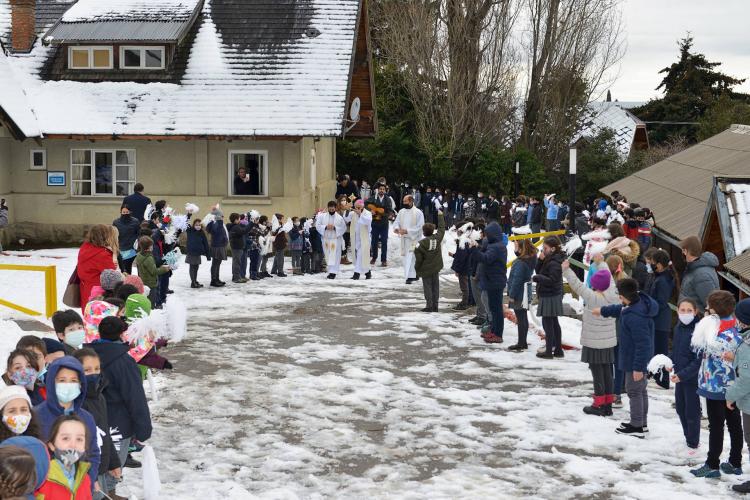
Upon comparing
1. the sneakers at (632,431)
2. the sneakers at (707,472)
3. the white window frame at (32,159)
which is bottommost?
the sneakers at (707,472)

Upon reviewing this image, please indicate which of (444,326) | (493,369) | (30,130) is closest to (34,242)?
(30,130)

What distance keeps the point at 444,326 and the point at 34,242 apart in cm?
1548

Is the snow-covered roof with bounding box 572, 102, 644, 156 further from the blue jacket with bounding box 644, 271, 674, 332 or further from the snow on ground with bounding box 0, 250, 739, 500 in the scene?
the blue jacket with bounding box 644, 271, 674, 332

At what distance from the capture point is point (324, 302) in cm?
1912

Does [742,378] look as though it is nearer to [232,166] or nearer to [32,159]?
[232,166]

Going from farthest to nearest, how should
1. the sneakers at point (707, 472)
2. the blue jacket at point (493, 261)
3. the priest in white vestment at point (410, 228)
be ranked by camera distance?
the priest in white vestment at point (410, 228) → the blue jacket at point (493, 261) → the sneakers at point (707, 472)

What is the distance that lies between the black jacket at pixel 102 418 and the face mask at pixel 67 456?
4.34 ft

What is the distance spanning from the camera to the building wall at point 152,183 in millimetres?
27562

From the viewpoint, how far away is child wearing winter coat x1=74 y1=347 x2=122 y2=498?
7.41 metres

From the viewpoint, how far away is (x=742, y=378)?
8.52 metres

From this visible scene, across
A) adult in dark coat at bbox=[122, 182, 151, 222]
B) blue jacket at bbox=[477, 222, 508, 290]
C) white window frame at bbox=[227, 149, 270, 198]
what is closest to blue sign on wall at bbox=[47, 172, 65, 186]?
white window frame at bbox=[227, 149, 270, 198]

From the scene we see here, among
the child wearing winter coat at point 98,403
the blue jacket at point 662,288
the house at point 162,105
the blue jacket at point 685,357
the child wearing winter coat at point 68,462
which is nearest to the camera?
the child wearing winter coat at point 68,462

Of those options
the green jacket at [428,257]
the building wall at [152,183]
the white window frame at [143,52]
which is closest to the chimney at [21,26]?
the white window frame at [143,52]

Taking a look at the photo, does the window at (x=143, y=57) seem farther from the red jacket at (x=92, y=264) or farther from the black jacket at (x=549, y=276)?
the black jacket at (x=549, y=276)
